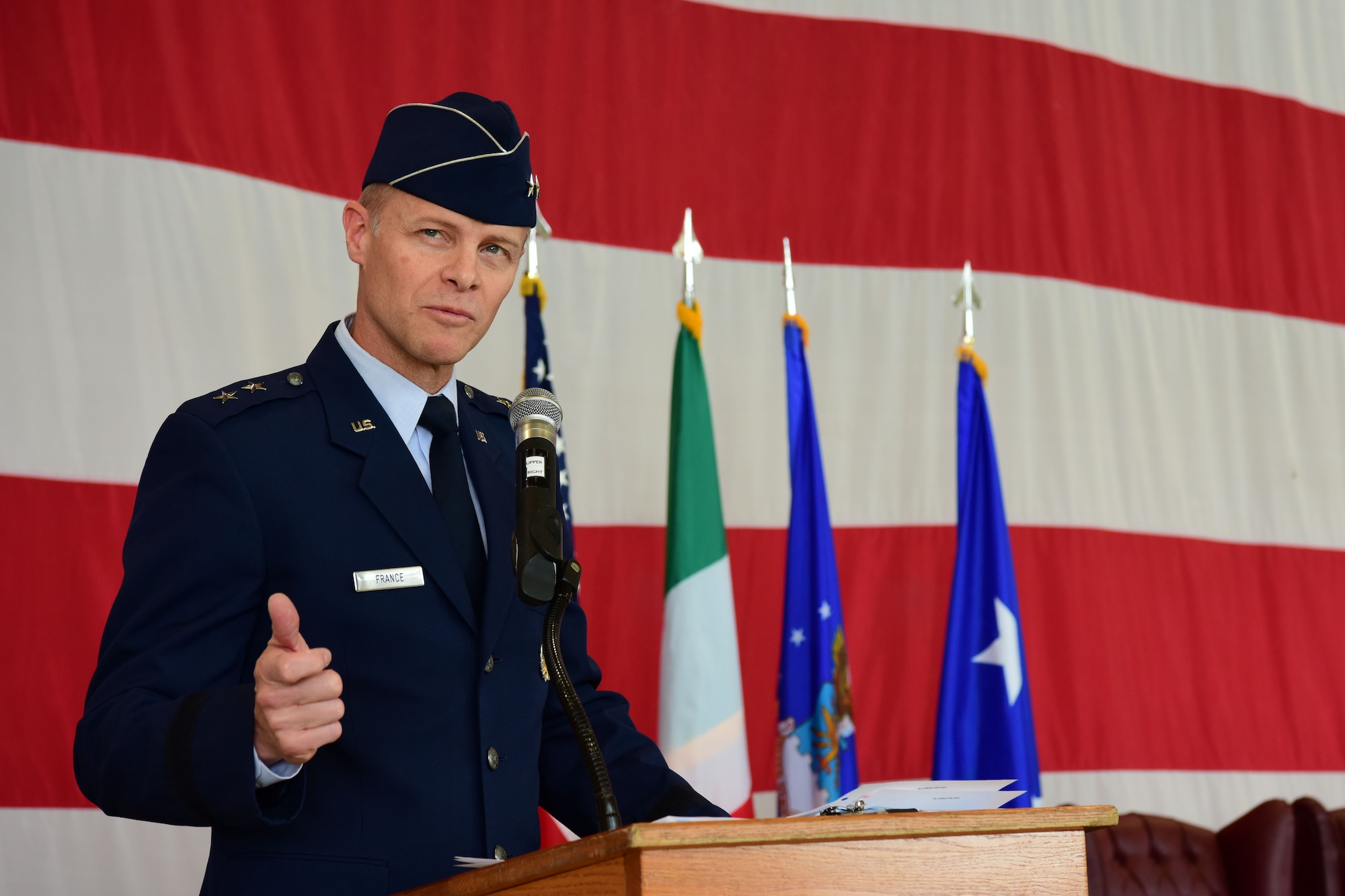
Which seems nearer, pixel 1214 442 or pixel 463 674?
pixel 463 674

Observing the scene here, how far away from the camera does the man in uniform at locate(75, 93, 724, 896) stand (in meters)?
1.08

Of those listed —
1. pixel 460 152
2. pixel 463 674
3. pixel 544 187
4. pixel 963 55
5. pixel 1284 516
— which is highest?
pixel 963 55

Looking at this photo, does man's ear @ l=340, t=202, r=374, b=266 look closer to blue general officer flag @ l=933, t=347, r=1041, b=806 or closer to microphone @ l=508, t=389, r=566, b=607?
microphone @ l=508, t=389, r=566, b=607

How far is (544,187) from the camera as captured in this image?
304 cm

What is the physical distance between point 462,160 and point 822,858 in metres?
0.82

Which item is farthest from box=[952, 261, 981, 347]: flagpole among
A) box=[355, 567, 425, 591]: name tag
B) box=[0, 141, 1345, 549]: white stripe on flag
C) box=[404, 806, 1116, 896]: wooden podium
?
box=[404, 806, 1116, 896]: wooden podium

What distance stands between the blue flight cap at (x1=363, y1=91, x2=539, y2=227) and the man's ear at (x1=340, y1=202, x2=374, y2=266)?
0.11 feet

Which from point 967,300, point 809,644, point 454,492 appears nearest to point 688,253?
point 967,300

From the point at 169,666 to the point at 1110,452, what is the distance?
2.81m

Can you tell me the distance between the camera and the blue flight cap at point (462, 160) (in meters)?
1.39

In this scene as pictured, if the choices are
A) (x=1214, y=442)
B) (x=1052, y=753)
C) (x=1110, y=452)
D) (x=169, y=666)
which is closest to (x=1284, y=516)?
(x=1214, y=442)

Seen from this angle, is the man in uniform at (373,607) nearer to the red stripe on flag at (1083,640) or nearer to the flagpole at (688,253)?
the flagpole at (688,253)

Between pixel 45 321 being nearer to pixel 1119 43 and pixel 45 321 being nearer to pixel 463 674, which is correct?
pixel 463 674

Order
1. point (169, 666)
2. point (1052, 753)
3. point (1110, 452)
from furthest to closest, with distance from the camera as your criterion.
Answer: point (1110, 452) → point (1052, 753) → point (169, 666)
